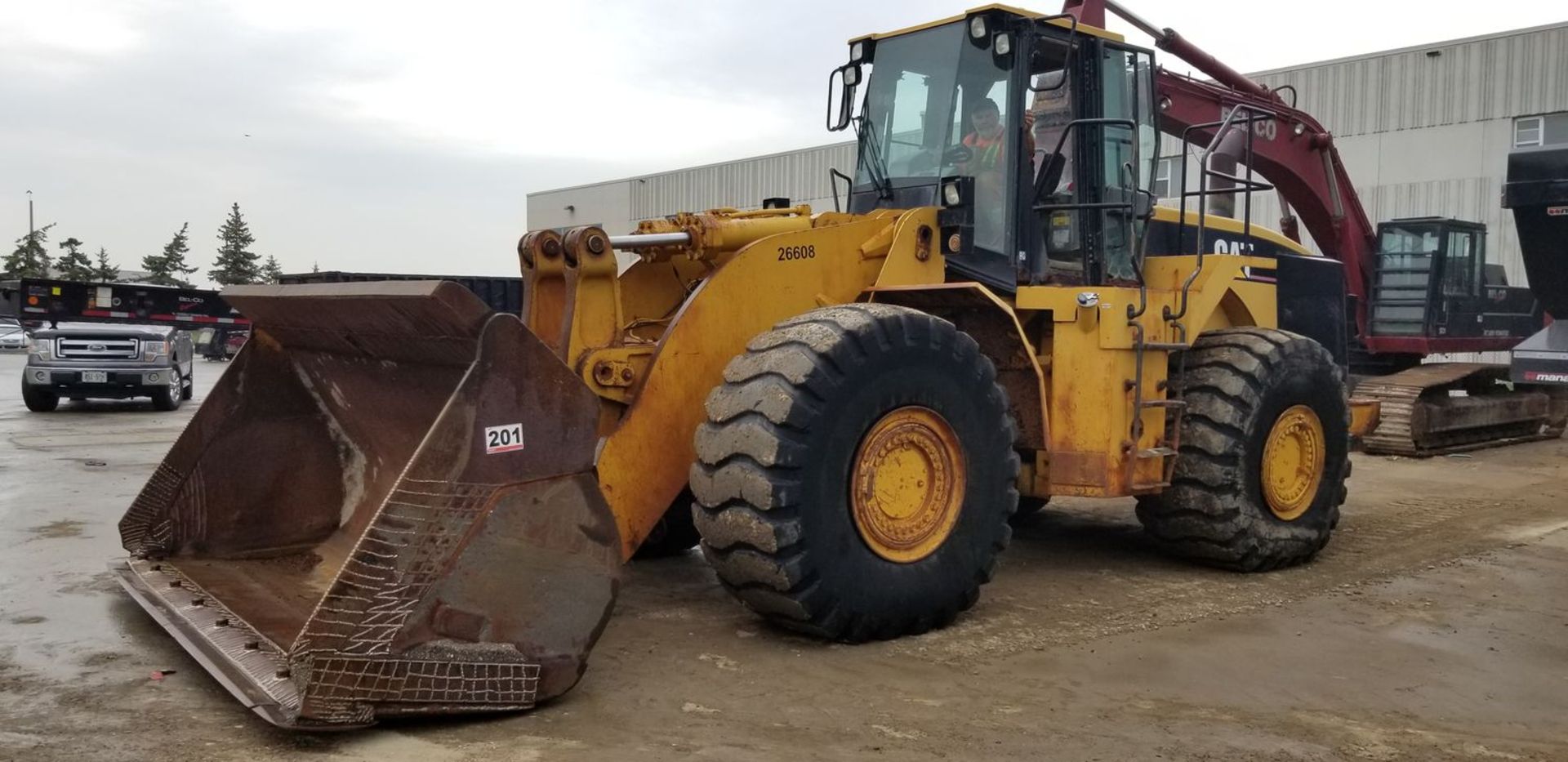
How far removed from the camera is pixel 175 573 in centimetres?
538

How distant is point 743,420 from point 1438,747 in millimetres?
2687

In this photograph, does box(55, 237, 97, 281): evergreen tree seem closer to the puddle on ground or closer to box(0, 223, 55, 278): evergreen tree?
box(0, 223, 55, 278): evergreen tree

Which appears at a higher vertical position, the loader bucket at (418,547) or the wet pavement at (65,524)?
the loader bucket at (418,547)

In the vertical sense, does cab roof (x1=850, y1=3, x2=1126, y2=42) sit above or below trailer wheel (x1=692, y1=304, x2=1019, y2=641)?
above

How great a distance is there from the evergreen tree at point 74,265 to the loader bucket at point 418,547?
229 feet

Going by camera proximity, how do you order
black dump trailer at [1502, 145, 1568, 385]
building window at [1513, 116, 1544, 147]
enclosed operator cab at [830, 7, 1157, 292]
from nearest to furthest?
enclosed operator cab at [830, 7, 1157, 292], black dump trailer at [1502, 145, 1568, 385], building window at [1513, 116, 1544, 147]

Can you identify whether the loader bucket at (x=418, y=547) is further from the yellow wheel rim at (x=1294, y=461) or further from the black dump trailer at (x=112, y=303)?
the black dump trailer at (x=112, y=303)

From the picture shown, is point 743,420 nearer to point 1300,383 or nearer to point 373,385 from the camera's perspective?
point 373,385

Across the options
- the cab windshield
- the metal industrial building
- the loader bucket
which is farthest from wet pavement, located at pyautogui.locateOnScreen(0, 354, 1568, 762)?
the metal industrial building

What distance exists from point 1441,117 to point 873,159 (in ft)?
63.3

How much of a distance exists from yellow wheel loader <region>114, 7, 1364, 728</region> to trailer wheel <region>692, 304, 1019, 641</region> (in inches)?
0.6

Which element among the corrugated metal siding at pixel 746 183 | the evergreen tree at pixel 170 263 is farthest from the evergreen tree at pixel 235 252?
the corrugated metal siding at pixel 746 183

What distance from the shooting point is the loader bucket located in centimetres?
384

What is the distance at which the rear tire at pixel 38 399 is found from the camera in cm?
1739
